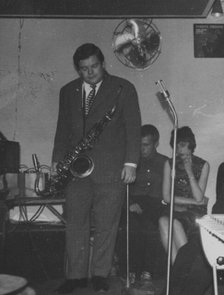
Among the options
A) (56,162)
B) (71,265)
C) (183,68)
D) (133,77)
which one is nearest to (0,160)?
(56,162)

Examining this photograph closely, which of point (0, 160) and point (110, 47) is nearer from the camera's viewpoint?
point (0, 160)

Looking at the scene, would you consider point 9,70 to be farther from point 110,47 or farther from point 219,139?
point 219,139

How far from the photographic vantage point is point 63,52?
20.4ft

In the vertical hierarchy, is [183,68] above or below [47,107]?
above

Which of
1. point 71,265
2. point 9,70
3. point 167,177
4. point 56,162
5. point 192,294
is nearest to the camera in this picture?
point 192,294

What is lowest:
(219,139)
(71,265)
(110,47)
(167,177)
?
(71,265)

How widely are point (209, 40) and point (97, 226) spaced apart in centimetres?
359

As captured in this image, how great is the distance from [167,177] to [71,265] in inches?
54.9

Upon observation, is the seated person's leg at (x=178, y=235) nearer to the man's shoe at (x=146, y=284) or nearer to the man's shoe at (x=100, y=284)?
the man's shoe at (x=146, y=284)

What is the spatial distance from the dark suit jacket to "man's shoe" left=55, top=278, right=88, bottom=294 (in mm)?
823

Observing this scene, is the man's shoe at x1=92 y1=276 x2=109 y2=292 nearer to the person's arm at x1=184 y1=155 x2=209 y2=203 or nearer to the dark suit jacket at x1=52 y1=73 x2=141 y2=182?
the dark suit jacket at x1=52 y1=73 x2=141 y2=182

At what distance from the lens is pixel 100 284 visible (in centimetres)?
359

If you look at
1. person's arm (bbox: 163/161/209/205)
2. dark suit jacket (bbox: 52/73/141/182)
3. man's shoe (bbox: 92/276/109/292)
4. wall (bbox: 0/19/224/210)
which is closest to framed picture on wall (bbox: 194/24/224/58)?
wall (bbox: 0/19/224/210)

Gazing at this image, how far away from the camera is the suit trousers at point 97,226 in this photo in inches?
143
